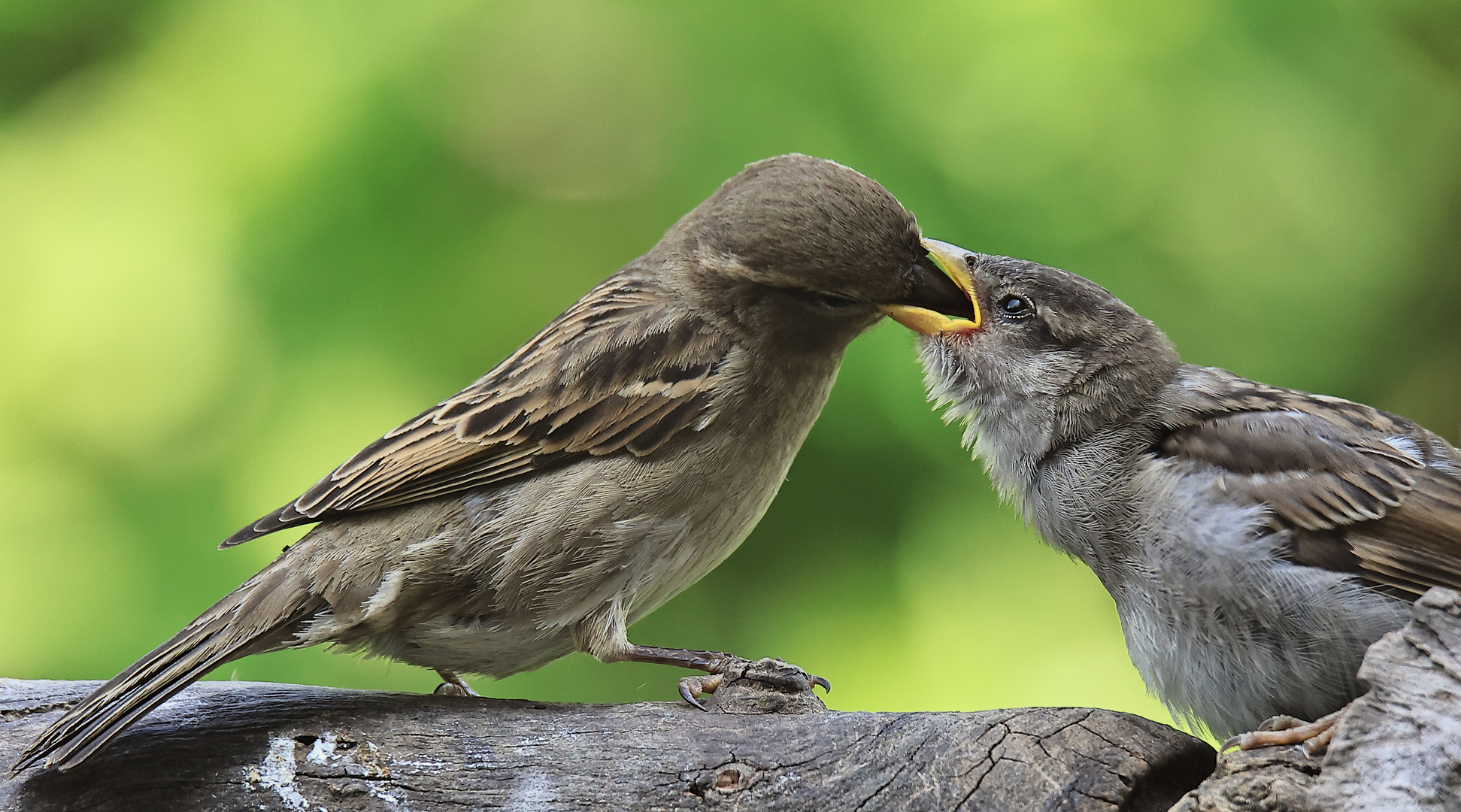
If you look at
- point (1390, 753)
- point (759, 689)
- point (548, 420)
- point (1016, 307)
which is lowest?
point (1390, 753)

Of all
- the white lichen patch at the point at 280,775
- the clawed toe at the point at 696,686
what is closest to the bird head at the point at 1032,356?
the clawed toe at the point at 696,686

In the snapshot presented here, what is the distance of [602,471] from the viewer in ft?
9.05

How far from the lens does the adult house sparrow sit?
8.75 feet

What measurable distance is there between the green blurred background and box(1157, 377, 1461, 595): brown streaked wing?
54.2 inches

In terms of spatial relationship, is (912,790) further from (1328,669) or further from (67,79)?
(67,79)

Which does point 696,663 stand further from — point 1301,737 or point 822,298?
point 1301,737

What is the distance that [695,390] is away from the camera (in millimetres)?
2807

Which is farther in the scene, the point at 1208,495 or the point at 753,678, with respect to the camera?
the point at 753,678


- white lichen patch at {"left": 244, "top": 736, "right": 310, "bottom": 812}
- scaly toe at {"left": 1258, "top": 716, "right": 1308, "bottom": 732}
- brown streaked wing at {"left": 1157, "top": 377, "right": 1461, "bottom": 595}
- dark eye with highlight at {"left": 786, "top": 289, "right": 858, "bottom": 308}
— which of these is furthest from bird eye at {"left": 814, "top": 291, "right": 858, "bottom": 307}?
white lichen patch at {"left": 244, "top": 736, "right": 310, "bottom": 812}

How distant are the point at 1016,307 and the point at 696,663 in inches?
43.5

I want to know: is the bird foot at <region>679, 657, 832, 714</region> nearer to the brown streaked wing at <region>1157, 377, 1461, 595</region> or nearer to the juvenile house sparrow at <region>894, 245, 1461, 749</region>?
the juvenile house sparrow at <region>894, 245, 1461, 749</region>

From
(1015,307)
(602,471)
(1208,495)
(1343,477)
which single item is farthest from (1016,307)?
(602,471)

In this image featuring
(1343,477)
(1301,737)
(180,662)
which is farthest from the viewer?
(180,662)

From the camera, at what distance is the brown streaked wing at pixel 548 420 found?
2.77 m
